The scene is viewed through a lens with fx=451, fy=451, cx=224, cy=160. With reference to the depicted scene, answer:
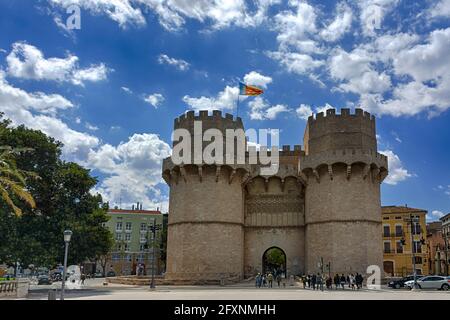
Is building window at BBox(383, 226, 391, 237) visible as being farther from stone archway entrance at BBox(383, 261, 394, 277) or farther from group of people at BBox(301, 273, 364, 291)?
group of people at BBox(301, 273, 364, 291)

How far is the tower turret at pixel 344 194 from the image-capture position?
34.9 meters

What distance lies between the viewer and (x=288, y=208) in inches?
1559

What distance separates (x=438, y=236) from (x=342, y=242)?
→ 145 feet

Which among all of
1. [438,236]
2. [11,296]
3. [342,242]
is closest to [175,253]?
[342,242]

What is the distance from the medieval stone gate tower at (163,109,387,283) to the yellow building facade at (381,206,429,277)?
2377 centimetres

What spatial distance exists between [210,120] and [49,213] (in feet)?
47.5

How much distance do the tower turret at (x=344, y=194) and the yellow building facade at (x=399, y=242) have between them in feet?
77.7

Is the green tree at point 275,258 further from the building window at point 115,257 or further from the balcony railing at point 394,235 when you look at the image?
the building window at point 115,257

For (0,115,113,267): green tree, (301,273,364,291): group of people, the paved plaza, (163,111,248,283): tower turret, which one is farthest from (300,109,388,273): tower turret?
(0,115,113,267): green tree

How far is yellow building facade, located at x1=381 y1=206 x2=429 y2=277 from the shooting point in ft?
189

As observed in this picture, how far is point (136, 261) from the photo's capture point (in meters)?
77.2

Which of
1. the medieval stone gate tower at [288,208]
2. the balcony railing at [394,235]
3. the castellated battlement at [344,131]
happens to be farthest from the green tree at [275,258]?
the castellated battlement at [344,131]

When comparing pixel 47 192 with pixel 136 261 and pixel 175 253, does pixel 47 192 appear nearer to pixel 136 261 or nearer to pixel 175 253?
pixel 175 253

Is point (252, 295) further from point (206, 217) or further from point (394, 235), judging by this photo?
point (394, 235)
